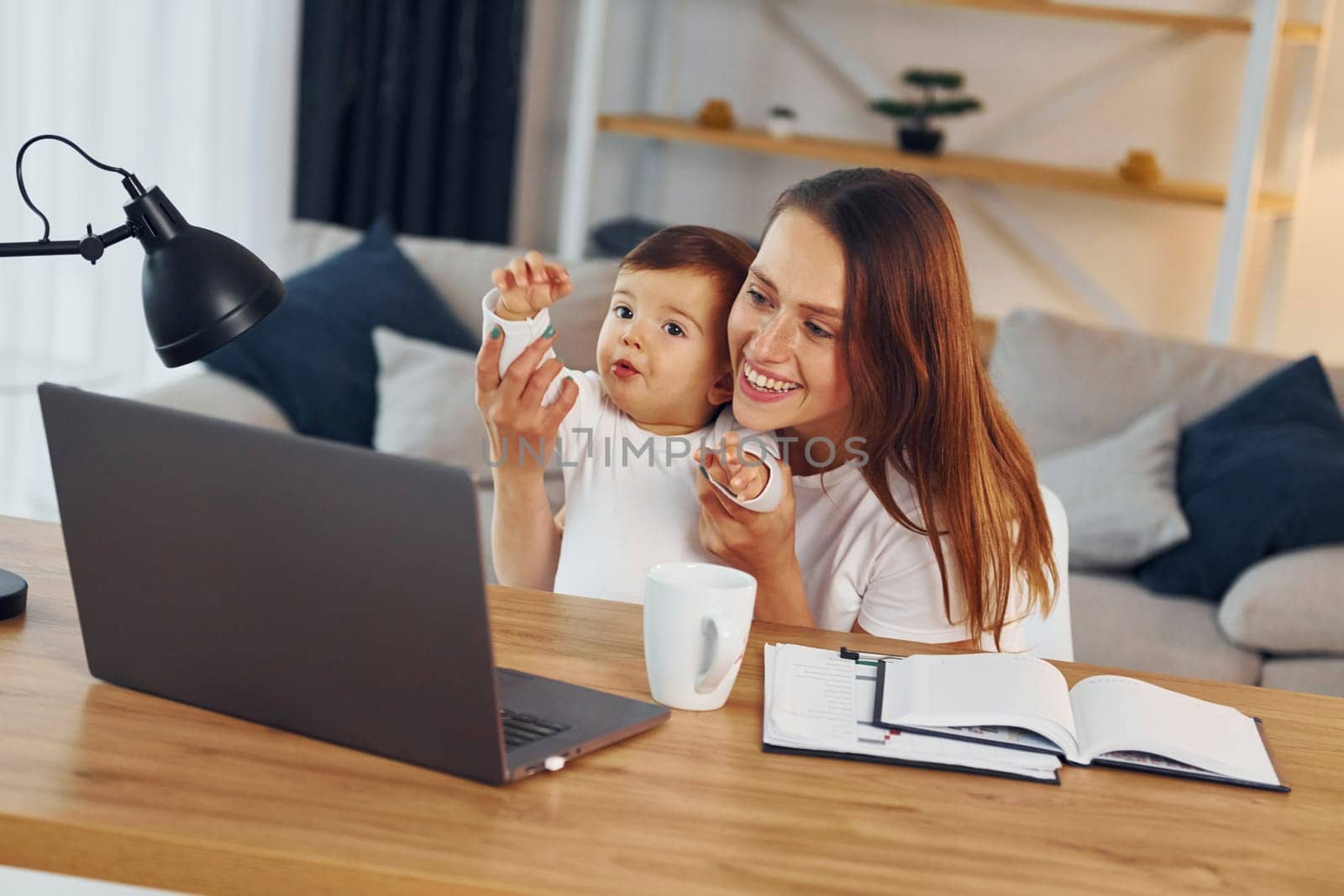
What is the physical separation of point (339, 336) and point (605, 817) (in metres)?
2.18

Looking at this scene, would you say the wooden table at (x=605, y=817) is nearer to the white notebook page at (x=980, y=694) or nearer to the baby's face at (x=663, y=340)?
the white notebook page at (x=980, y=694)

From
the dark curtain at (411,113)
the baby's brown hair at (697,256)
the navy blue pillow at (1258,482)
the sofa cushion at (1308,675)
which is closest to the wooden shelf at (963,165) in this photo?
the dark curtain at (411,113)

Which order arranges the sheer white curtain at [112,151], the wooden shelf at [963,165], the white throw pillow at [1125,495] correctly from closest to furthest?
the white throw pillow at [1125,495] → the sheer white curtain at [112,151] → the wooden shelf at [963,165]

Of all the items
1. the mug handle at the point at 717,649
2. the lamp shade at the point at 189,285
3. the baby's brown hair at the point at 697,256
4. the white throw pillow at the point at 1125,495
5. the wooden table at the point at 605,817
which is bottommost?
the white throw pillow at the point at 1125,495

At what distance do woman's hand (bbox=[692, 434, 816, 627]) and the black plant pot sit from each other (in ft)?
9.54

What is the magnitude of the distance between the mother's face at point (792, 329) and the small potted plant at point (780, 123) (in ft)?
9.74

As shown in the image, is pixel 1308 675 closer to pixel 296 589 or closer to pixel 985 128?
pixel 296 589

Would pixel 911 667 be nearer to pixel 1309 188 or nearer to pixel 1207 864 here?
pixel 1207 864

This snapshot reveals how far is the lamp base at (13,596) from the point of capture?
1054 millimetres

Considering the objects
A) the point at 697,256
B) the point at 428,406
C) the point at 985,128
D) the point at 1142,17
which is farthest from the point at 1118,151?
the point at 697,256

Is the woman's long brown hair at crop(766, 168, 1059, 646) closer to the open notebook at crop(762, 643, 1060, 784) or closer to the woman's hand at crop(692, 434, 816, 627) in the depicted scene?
the woman's hand at crop(692, 434, 816, 627)

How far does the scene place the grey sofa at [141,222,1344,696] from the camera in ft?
7.75

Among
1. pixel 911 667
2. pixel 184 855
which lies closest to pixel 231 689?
pixel 184 855

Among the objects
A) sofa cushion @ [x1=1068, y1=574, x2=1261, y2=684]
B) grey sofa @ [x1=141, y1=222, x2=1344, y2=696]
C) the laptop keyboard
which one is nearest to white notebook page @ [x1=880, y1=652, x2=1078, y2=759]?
the laptop keyboard
